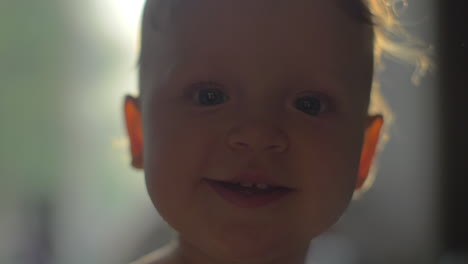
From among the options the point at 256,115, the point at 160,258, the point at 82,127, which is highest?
the point at 256,115

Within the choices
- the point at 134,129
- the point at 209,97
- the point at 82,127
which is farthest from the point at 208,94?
the point at 82,127

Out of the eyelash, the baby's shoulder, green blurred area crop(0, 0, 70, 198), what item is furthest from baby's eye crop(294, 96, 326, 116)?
green blurred area crop(0, 0, 70, 198)

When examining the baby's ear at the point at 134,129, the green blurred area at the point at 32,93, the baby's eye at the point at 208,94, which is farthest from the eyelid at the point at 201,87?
the green blurred area at the point at 32,93

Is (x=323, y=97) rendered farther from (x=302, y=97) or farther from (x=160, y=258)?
(x=160, y=258)

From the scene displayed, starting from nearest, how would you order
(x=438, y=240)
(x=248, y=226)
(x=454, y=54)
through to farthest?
1. (x=248, y=226)
2. (x=454, y=54)
3. (x=438, y=240)

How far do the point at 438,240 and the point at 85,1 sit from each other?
22.1 inches

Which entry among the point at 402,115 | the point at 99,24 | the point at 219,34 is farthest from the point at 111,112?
the point at 402,115

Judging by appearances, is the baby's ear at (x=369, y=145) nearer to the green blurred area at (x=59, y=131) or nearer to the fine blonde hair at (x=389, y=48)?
the fine blonde hair at (x=389, y=48)

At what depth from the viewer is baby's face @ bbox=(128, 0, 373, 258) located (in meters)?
0.38

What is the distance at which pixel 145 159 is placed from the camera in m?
0.45

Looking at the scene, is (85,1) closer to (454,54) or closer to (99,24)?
(99,24)

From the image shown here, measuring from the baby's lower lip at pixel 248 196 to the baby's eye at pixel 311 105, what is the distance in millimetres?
72

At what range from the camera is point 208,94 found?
41cm

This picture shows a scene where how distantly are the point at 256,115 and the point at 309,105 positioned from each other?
0.18 ft
